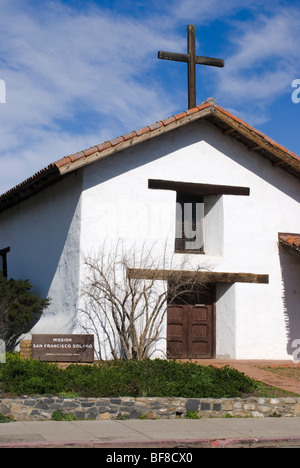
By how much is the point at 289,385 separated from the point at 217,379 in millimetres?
1869

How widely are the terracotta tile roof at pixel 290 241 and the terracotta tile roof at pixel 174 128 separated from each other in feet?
5.69

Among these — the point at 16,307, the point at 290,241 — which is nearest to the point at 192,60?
the point at 290,241

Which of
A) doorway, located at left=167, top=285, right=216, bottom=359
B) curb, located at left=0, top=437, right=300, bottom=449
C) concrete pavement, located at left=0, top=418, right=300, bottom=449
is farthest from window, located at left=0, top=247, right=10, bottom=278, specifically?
curb, located at left=0, top=437, right=300, bottom=449

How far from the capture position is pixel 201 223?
16.7 meters

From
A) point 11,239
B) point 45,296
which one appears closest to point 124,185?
point 45,296

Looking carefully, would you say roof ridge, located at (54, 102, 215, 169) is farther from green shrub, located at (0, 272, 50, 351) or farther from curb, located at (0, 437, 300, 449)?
curb, located at (0, 437, 300, 449)

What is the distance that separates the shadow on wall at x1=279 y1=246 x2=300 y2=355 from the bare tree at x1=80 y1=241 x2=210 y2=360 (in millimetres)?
2652

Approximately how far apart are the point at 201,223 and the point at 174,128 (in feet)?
8.96

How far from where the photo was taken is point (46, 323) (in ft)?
52.4

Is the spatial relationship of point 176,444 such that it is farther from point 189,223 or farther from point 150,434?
point 189,223

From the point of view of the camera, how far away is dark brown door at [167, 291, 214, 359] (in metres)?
15.9

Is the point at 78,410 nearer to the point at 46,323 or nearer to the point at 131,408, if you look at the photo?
the point at 131,408

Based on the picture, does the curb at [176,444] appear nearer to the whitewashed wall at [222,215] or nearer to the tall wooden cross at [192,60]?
the whitewashed wall at [222,215]

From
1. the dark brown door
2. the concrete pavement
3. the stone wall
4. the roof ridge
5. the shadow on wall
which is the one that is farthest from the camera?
the shadow on wall
